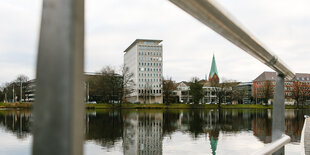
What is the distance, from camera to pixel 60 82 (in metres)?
0.67

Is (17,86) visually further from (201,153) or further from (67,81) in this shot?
(67,81)

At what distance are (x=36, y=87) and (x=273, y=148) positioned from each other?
85.5 inches

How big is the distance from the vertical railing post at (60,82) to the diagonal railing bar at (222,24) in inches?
16.5

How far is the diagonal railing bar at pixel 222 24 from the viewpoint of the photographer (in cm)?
106

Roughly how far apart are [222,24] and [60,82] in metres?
0.85

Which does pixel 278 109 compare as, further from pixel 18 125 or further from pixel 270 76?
pixel 270 76

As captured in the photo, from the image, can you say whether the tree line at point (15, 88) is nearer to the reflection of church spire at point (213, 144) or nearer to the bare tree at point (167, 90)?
the bare tree at point (167, 90)

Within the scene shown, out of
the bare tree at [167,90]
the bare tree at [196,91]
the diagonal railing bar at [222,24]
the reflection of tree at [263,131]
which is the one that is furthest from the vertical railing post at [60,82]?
the bare tree at [196,91]

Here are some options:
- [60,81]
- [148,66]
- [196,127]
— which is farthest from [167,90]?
[60,81]

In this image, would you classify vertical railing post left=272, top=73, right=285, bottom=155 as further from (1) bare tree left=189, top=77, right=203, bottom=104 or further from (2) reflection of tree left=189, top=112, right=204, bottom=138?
(1) bare tree left=189, top=77, right=203, bottom=104

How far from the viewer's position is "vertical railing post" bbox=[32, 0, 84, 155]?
2.16ft

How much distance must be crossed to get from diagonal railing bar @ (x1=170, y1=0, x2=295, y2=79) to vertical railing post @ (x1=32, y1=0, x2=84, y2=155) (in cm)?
42

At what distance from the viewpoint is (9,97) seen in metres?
87.7

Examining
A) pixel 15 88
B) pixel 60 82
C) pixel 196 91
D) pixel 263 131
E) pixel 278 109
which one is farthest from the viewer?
pixel 196 91
